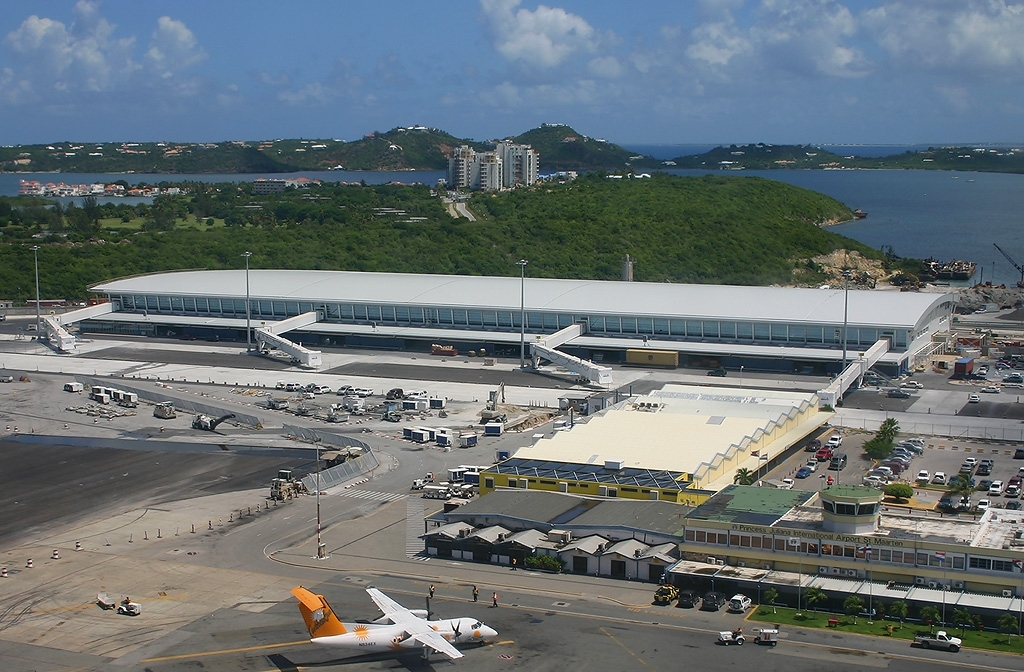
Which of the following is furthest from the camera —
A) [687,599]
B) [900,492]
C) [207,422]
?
[207,422]

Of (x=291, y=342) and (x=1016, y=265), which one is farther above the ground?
(x=1016, y=265)

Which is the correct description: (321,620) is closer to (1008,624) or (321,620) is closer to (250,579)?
(250,579)

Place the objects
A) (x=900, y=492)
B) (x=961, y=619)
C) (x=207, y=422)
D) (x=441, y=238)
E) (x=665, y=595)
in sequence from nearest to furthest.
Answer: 1. (x=961, y=619)
2. (x=665, y=595)
3. (x=900, y=492)
4. (x=207, y=422)
5. (x=441, y=238)

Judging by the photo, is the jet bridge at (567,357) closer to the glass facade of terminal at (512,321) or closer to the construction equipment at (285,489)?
the glass facade of terminal at (512,321)

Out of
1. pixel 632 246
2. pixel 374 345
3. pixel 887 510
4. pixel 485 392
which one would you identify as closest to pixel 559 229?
pixel 632 246

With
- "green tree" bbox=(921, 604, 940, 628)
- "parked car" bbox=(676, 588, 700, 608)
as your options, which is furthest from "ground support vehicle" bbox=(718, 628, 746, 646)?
"green tree" bbox=(921, 604, 940, 628)

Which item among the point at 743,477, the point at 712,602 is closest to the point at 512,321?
the point at 743,477

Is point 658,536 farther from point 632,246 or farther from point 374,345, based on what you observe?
point 632,246
